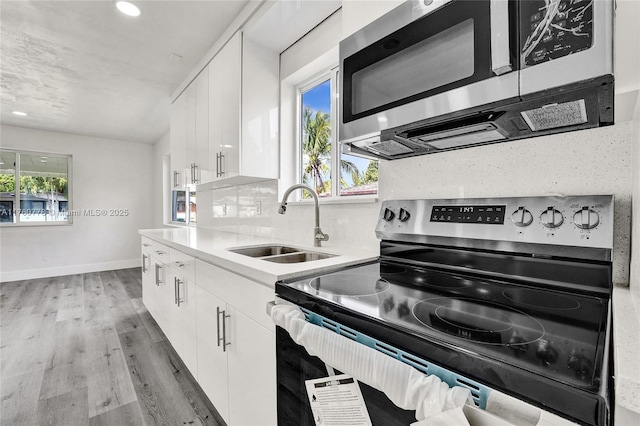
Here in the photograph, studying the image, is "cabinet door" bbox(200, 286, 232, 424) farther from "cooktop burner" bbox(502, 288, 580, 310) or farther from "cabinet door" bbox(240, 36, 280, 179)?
"cooktop burner" bbox(502, 288, 580, 310)

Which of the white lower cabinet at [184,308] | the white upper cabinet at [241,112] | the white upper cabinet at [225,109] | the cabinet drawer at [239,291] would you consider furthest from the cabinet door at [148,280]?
the cabinet drawer at [239,291]

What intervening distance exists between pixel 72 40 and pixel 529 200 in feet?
10.4

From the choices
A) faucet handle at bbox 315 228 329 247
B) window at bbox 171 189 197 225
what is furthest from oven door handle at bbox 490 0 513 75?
window at bbox 171 189 197 225

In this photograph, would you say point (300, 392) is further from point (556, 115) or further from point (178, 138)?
point (178, 138)

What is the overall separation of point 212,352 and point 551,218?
4.96 ft

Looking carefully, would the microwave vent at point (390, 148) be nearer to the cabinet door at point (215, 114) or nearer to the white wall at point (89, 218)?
the cabinet door at point (215, 114)

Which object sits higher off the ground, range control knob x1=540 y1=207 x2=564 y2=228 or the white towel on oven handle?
range control knob x1=540 y1=207 x2=564 y2=228

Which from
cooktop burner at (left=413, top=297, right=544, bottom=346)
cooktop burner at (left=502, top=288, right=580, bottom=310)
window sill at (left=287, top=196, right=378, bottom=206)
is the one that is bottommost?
cooktop burner at (left=413, top=297, right=544, bottom=346)

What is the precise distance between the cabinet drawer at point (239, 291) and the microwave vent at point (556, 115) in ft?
3.03

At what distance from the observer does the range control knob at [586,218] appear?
0.74 m

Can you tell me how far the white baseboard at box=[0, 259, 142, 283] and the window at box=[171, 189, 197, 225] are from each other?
1.52m

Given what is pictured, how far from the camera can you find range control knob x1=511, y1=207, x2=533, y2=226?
0.84m

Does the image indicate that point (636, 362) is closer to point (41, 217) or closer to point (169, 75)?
point (169, 75)

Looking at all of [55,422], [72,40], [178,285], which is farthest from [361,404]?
[72,40]
